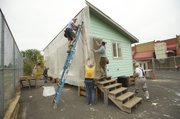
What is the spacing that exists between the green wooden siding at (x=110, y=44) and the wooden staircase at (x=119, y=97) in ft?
7.60

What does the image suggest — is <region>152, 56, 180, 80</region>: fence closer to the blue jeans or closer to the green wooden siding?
the green wooden siding

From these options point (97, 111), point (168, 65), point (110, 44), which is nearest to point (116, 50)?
point (110, 44)

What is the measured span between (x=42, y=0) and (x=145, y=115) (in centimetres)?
1165

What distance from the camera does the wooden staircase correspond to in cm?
443

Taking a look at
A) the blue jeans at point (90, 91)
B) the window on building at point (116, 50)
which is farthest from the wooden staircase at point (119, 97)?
the window on building at point (116, 50)

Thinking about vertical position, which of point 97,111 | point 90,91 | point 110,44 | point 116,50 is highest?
point 110,44

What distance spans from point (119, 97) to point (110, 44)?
4.45 meters

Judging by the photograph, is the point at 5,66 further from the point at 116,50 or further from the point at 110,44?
the point at 116,50

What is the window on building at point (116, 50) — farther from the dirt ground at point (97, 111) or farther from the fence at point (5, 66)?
the fence at point (5, 66)

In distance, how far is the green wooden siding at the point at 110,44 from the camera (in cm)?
725

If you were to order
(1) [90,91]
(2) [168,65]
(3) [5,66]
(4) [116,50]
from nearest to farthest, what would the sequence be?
(3) [5,66] → (1) [90,91] → (4) [116,50] → (2) [168,65]

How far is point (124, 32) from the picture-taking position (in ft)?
30.2

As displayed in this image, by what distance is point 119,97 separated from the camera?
4789mm

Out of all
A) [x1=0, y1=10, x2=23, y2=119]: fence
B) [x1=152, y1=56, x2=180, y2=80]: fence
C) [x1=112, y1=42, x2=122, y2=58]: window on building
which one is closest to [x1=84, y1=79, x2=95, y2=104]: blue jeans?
[x1=0, y1=10, x2=23, y2=119]: fence
